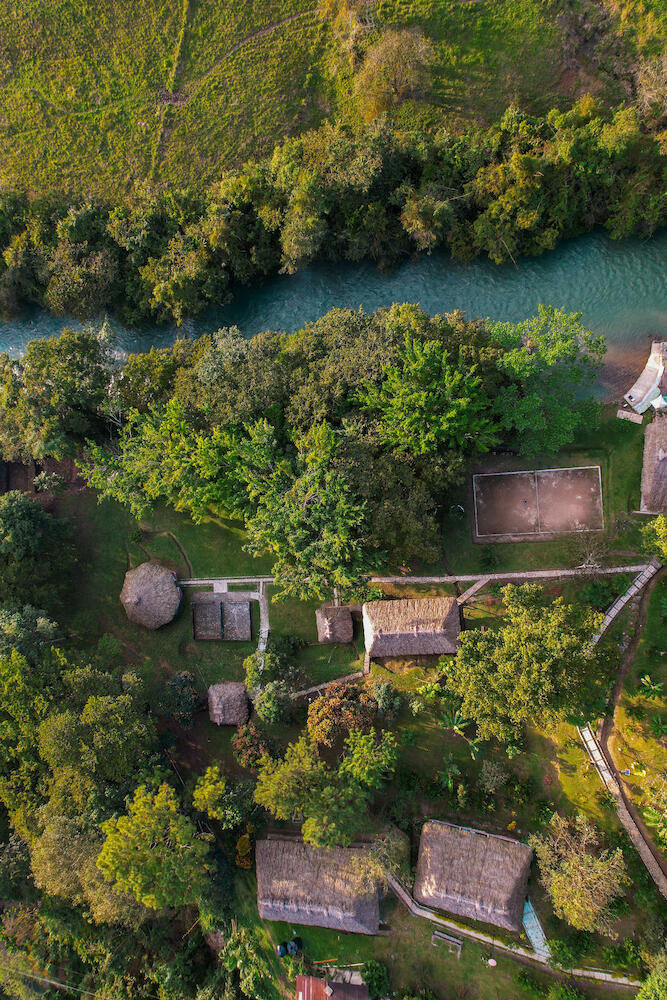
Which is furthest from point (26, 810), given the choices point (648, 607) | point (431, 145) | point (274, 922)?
point (431, 145)

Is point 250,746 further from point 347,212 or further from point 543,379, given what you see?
point 347,212

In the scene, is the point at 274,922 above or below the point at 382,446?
below

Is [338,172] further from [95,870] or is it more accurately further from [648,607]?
[95,870]

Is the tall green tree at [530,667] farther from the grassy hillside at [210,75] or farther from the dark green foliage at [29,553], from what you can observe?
the grassy hillside at [210,75]

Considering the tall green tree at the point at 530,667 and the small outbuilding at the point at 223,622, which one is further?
the small outbuilding at the point at 223,622

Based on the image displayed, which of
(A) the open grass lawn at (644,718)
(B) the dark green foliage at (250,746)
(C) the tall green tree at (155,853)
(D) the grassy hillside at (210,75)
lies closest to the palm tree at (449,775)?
(A) the open grass lawn at (644,718)

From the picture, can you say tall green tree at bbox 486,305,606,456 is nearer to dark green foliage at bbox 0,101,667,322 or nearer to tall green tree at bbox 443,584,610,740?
dark green foliage at bbox 0,101,667,322
